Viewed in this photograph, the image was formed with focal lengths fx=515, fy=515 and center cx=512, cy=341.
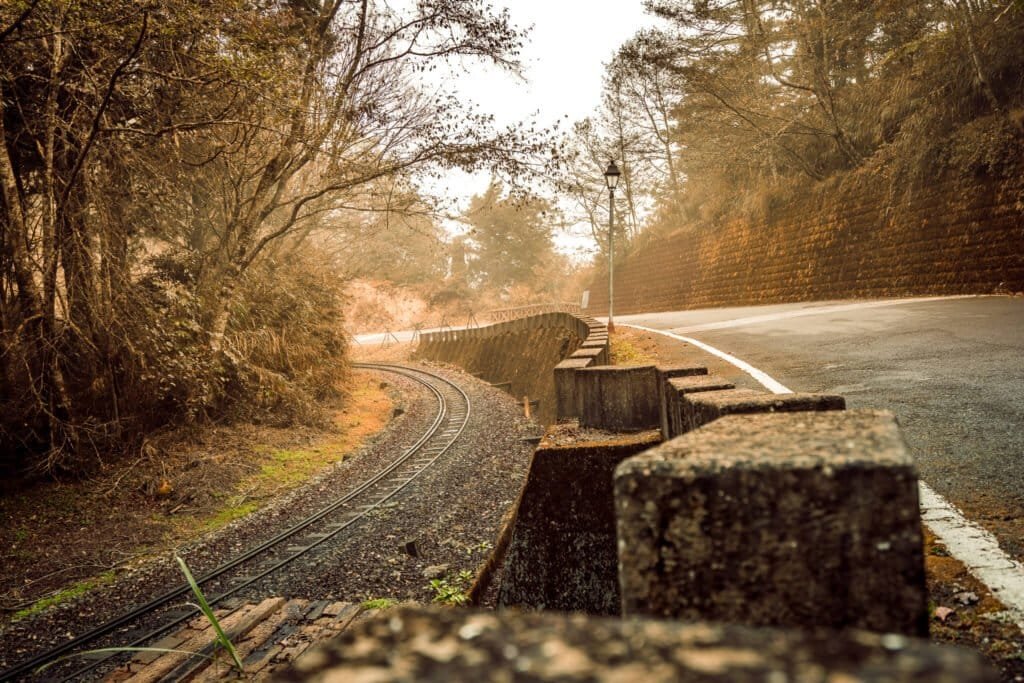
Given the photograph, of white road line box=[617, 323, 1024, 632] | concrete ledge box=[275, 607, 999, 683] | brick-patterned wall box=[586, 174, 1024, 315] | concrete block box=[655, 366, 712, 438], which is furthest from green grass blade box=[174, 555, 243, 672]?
brick-patterned wall box=[586, 174, 1024, 315]

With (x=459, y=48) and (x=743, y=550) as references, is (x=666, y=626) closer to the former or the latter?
(x=743, y=550)

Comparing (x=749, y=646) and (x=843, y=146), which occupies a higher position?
(x=843, y=146)

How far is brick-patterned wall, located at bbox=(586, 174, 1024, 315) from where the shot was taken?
11939 mm

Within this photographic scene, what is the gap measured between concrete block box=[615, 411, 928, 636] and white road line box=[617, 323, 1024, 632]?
1.19m

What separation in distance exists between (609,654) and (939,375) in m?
5.67

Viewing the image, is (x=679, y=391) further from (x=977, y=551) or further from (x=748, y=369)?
(x=748, y=369)

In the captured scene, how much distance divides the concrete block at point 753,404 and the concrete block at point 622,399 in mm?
1175

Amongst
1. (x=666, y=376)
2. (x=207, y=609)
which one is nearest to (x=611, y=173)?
(x=666, y=376)

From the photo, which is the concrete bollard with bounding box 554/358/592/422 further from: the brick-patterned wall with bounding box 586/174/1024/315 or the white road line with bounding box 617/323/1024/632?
the brick-patterned wall with bounding box 586/174/1024/315

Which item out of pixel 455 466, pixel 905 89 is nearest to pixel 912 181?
pixel 905 89

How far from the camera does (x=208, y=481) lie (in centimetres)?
870

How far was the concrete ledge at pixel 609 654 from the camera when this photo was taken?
0.44 metres

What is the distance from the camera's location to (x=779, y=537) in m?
0.83

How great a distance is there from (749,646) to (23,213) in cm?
1004
